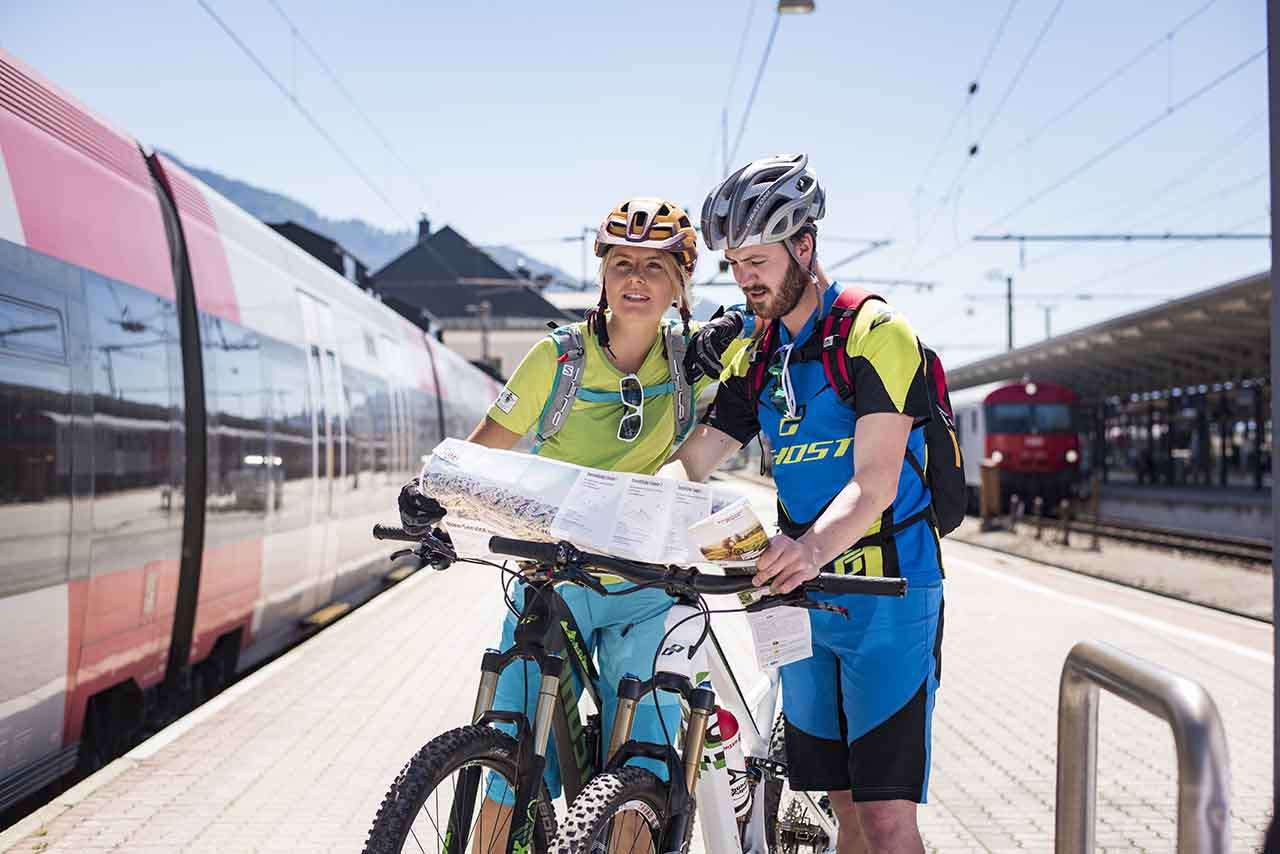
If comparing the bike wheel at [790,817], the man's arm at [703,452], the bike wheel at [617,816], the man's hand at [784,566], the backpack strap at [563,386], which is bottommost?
the bike wheel at [790,817]

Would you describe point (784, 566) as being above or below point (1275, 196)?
below

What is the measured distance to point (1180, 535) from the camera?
944 inches

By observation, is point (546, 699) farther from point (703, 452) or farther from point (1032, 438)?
point (1032, 438)

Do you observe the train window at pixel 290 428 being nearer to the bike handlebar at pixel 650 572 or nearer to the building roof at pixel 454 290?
the bike handlebar at pixel 650 572

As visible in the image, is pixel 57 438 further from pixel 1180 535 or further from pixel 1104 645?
pixel 1180 535

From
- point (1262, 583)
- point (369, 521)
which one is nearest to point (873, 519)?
point (369, 521)

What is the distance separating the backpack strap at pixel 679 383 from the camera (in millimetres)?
3309

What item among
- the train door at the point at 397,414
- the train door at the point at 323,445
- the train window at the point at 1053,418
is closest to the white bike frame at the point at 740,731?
the train door at the point at 323,445

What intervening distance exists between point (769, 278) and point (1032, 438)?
30.2m

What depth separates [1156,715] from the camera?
2.12m

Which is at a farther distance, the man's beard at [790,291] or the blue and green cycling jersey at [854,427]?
the man's beard at [790,291]

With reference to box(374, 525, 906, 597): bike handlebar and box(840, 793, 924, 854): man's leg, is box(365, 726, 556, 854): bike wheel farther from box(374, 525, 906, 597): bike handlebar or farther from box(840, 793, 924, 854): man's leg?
box(840, 793, 924, 854): man's leg

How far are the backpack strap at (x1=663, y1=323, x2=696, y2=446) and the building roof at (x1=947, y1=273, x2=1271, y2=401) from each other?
15623mm

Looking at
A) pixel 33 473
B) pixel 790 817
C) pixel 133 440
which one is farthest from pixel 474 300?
pixel 790 817
